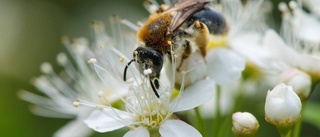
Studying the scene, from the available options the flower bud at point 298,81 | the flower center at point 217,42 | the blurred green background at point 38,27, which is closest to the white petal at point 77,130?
the flower center at point 217,42

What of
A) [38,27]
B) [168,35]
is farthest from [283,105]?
[38,27]

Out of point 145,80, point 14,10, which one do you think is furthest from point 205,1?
point 14,10

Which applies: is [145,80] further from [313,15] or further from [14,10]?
[14,10]

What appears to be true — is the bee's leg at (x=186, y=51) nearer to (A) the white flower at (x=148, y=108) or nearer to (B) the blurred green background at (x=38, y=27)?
(A) the white flower at (x=148, y=108)

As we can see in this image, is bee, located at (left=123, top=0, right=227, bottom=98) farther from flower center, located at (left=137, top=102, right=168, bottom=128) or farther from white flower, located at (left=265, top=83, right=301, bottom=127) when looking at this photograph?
white flower, located at (left=265, top=83, right=301, bottom=127)

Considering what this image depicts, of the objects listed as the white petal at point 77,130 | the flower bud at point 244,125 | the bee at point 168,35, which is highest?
the bee at point 168,35

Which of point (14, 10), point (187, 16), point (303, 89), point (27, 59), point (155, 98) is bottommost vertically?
point (303, 89)
